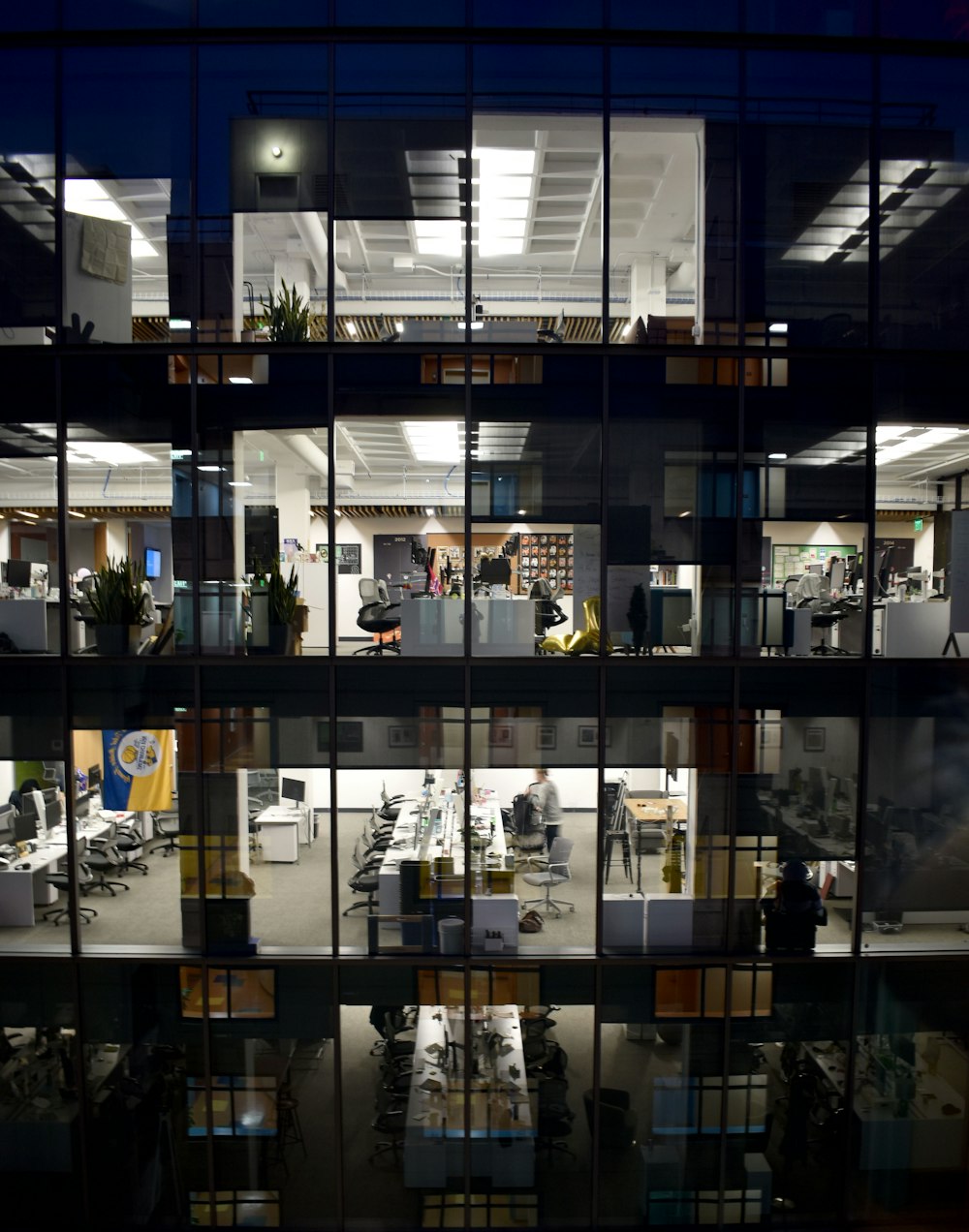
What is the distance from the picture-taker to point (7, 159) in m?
5.42

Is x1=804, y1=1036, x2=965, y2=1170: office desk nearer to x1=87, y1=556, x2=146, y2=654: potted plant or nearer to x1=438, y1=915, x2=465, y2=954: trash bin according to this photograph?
x1=438, y1=915, x2=465, y2=954: trash bin

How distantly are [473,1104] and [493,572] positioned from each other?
4351 mm

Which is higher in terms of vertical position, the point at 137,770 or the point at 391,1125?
the point at 137,770

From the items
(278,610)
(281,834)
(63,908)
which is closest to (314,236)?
(278,610)

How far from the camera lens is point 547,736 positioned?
17.9ft

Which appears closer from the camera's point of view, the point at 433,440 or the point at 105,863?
the point at 105,863

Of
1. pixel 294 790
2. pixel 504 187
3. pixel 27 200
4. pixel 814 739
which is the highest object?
pixel 504 187

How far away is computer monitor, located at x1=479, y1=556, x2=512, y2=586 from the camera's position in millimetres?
6031

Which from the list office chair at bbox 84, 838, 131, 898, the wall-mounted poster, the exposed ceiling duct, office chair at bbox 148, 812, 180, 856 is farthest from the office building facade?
the wall-mounted poster

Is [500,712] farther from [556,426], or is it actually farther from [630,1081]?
[630,1081]

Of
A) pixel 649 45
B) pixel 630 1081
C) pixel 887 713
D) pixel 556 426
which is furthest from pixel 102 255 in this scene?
pixel 630 1081

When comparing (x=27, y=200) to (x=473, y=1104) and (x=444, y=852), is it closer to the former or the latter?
(x=444, y=852)

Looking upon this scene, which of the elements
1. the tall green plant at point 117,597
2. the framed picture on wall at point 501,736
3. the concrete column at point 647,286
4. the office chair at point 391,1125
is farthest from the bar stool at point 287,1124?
the concrete column at point 647,286

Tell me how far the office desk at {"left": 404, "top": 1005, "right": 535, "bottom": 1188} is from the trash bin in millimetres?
465
